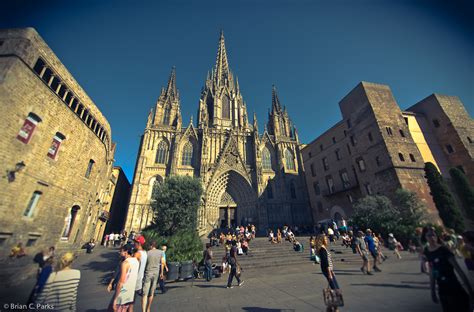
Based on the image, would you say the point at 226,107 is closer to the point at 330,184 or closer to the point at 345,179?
the point at 330,184

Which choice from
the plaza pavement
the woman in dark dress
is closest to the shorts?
the plaza pavement

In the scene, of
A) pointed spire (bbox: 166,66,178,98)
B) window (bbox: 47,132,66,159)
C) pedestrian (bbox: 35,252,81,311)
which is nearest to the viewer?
pedestrian (bbox: 35,252,81,311)

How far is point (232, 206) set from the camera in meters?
25.5

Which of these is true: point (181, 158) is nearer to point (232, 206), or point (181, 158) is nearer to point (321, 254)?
point (232, 206)

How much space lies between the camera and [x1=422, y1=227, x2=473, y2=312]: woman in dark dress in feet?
5.77

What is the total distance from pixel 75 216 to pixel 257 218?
731 inches

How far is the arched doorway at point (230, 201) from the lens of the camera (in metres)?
23.7

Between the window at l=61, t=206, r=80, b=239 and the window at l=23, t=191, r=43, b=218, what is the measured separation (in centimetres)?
280

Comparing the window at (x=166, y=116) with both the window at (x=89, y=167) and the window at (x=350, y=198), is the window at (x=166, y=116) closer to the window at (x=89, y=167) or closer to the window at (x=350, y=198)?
the window at (x=89, y=167)

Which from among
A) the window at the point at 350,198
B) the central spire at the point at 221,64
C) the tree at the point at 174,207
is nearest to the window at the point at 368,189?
the window at the point at 350,198

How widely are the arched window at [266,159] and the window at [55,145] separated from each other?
2343 cm

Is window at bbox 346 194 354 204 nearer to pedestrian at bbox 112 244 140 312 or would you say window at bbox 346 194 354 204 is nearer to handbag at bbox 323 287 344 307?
handbag at bbox 323 287 344 307

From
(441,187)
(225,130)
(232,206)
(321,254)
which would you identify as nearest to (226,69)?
(225,130)

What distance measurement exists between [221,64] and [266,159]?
2774 centimetres
